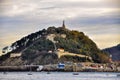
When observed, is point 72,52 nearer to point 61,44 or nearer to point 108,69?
point 61,44

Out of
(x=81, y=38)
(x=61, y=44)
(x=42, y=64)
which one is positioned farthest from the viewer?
(x=42, y=64)

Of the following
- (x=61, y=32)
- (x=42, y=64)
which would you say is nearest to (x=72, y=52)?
(x=61, y=32)

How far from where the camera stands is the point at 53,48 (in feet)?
107

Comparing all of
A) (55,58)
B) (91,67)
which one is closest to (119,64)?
(91,67)

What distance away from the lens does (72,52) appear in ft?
103

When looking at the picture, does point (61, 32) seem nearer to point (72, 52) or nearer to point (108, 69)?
point (72, 52)

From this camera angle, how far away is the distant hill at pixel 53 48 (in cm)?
2962

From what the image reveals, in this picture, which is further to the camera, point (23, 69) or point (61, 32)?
point (23, 69)

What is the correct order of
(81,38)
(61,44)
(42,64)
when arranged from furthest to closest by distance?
(42,64), (61,44), (81,38)

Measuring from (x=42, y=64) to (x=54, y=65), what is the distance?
1.41m

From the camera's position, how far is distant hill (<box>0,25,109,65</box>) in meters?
29.6

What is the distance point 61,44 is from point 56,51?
2.35 ft

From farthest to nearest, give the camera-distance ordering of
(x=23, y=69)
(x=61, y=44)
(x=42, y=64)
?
(x=23, y=69) < (x=42, y=64) < (x=61, y=44)

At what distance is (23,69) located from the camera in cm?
3822
